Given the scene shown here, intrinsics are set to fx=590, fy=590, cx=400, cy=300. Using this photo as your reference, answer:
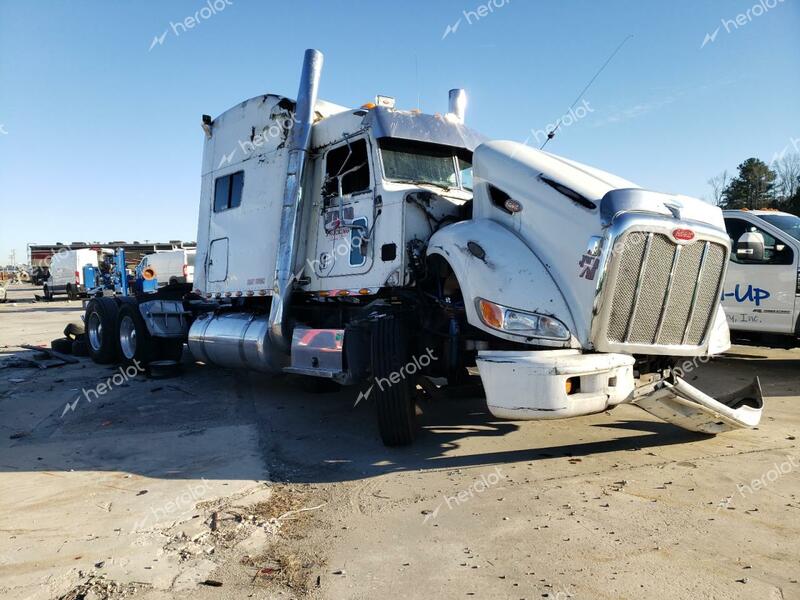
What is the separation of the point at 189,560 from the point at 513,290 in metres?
2.73

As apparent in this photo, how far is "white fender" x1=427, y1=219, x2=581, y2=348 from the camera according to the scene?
4305 millimetres

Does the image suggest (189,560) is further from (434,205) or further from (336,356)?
(434,205)

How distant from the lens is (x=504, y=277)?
441 cm

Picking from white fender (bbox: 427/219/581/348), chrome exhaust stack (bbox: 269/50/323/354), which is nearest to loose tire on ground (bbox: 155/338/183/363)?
chrome exhaust stack (bbox: 269/50/323/354)

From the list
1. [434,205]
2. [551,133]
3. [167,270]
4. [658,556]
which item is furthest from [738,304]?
[167,270]

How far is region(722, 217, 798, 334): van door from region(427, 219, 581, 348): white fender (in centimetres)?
487

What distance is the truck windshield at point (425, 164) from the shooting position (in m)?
5.86

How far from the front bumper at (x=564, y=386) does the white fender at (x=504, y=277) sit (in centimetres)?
22

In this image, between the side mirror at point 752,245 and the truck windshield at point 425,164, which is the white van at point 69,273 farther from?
the side mirror at point 752,245

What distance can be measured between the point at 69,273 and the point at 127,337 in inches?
1010

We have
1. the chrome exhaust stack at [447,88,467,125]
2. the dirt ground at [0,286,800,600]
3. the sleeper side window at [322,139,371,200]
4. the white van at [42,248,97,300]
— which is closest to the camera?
the dirt ground at [0,286,800,600]

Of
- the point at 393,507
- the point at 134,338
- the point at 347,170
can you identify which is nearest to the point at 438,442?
the point at 393,507

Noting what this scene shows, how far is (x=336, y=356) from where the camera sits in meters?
5.61

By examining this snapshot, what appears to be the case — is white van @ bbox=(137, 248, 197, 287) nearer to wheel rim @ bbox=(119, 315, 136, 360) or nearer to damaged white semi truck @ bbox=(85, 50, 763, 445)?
wheel rim @ bbox=(119, 315, 136, 360)
